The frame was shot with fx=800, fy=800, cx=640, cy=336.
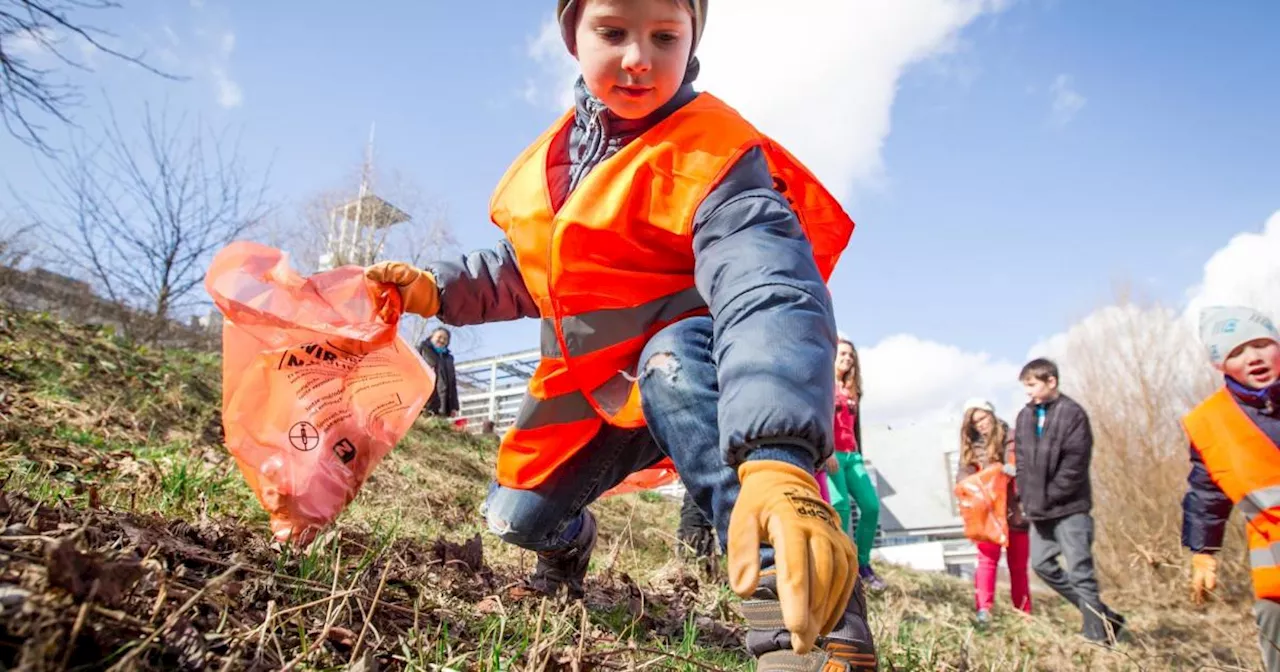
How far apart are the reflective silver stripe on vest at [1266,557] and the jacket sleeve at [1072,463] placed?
6.13 feet

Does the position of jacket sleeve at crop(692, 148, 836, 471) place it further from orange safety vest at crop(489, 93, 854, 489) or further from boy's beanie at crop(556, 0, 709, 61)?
boy's beanie at crop(556, 0, 709, 61)

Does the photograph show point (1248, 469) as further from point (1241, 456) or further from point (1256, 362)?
point (1256, 362)

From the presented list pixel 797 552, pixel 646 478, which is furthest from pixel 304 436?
pixel 797 552

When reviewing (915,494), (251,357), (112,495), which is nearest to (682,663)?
(251,357)

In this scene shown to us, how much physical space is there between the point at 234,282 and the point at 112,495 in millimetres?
782

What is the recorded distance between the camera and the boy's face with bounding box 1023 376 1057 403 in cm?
554

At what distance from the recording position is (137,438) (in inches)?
162

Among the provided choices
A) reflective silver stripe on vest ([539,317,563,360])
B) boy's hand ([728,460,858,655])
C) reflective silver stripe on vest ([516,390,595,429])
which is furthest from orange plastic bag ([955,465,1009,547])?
boy's hand ([728,460,858,655])

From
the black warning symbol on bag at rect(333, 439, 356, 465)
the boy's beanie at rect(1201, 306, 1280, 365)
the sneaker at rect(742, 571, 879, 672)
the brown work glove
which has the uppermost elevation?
the boy's beanie at rect(1201, 306, 1280, 365)

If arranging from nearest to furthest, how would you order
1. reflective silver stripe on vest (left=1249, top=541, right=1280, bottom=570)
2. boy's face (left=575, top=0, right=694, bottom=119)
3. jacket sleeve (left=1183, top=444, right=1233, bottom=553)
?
boy's face (left=575, top=0, right=694, bottom=119), reflective silver stripe on vest (left=1249, top=541, right=1280, bottom=570), jacket sleeve (left=1183, top=444, right=1233, bottom=553)

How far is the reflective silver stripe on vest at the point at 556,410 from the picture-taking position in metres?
2.19

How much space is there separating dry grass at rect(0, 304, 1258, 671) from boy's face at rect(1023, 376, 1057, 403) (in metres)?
1.47

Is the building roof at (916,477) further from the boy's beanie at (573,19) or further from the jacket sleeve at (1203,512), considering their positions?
the boy's beanie at (573,19)

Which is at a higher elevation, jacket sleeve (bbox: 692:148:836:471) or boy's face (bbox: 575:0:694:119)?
boy's face (bbox: 575:0:694:119)
